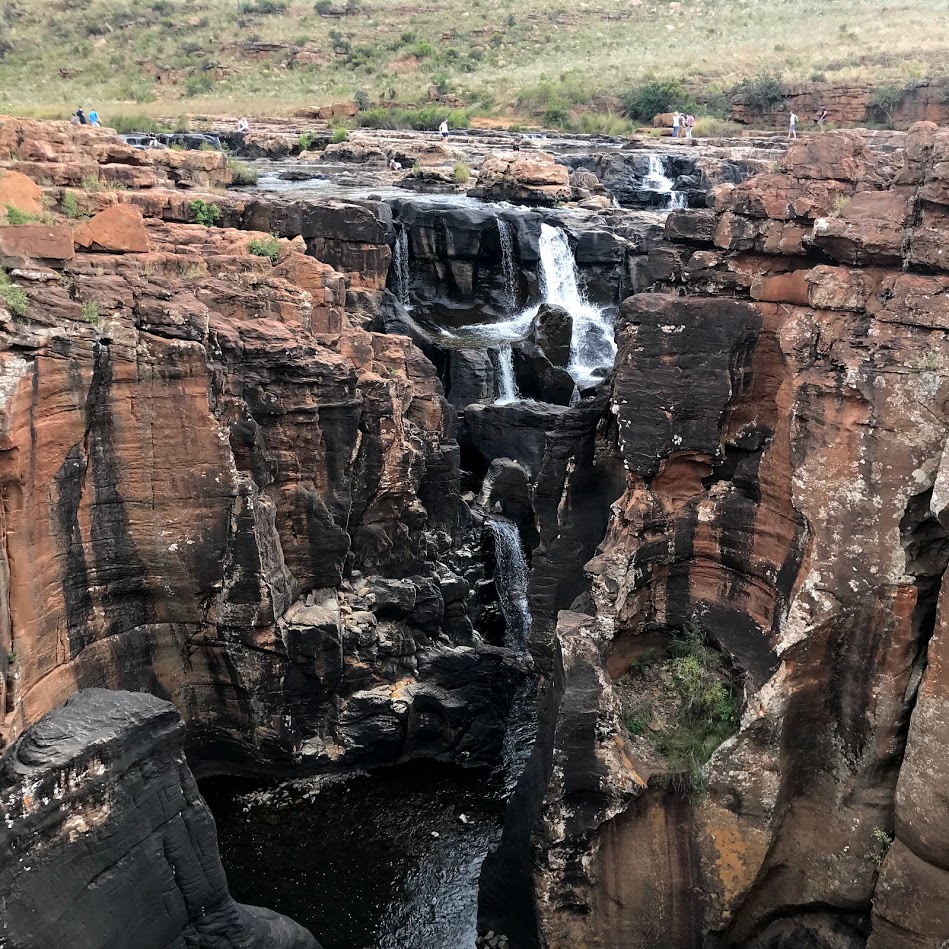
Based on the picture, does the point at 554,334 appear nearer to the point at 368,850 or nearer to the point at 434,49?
the point at 368,850

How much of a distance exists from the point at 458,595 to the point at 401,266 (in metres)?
12.5

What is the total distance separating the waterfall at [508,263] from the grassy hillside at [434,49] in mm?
Result: 24208

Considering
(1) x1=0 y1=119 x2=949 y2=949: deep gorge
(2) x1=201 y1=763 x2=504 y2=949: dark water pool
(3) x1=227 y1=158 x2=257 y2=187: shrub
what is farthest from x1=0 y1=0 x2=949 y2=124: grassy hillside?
(2) x1=201 y1=763 x2=504 y2=949: dark water pool

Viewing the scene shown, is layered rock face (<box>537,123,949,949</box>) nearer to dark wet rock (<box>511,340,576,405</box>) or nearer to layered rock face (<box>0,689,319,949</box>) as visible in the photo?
layered rock face (<box>0,689,319,949</box>)

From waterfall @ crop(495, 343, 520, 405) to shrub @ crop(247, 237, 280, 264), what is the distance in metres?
9.35

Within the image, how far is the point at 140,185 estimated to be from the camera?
1834cm

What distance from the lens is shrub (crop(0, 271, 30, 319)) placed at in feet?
40.0

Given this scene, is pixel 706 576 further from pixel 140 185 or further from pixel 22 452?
pixel 140 185

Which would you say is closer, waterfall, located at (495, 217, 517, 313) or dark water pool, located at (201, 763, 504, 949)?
dark water pool, located at (201, 763, 504, 949)

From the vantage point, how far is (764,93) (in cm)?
4841

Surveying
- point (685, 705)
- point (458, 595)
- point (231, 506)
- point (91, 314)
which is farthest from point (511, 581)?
point (91, 314)

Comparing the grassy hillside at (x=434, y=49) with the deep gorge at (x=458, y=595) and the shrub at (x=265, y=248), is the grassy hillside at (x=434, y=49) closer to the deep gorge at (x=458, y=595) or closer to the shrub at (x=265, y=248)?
the shrub at (x=265, y=248)

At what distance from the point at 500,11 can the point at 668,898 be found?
220ft

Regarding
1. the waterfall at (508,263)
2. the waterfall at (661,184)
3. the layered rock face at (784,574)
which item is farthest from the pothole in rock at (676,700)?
the waterfall at (661,184)
